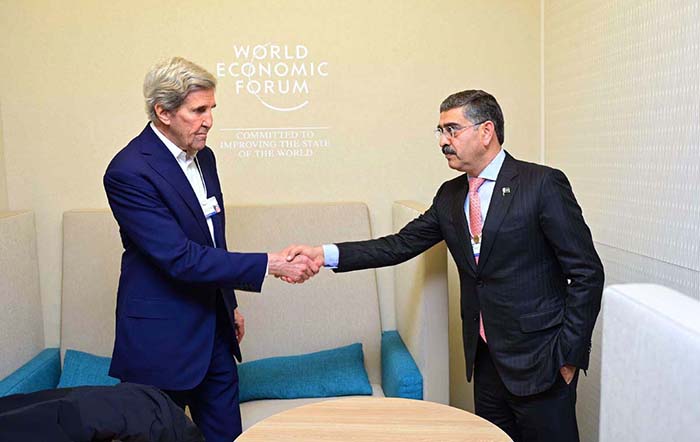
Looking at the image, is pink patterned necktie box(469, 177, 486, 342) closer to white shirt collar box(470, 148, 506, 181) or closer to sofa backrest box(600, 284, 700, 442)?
white shirt collar box(470, 148, 506, 181)

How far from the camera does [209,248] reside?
2.40 metres

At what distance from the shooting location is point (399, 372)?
289cm

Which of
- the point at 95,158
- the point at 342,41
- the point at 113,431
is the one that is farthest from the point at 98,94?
the point at 113,431

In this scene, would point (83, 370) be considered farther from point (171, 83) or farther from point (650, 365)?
point (650, 365)

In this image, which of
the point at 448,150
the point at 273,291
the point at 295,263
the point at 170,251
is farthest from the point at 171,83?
the point at 273,291

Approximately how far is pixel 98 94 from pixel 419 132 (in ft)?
5.41

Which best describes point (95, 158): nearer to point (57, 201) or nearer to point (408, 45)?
point (57, 201)

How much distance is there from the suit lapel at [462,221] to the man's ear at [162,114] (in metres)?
1.06

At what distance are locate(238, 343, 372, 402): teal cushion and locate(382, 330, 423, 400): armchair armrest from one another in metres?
0.12

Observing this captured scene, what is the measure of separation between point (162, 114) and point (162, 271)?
539 millimetres

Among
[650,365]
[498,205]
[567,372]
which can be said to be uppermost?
[498,205]

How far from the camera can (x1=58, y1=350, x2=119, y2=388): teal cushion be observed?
3174mm

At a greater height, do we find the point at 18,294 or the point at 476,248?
the point at 476,248

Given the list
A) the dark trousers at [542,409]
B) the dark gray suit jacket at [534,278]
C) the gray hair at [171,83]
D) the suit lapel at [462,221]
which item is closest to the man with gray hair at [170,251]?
the gray hair at [171,83]
